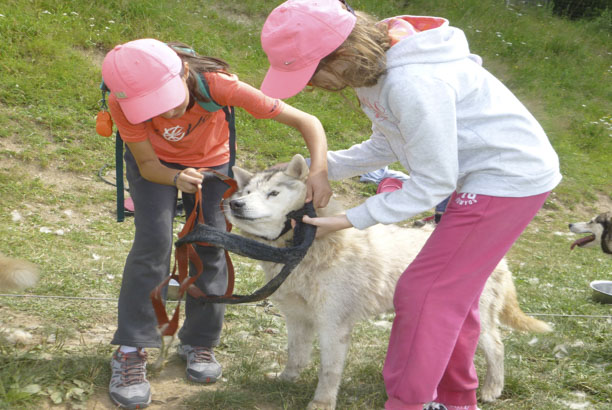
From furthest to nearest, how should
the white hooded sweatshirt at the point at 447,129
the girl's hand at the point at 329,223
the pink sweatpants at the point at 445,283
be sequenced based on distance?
the girl's hand at the point at 329,223
the pink sweatpants at the point at 445,283
the white hooded sweatshirt at the point at 447,129

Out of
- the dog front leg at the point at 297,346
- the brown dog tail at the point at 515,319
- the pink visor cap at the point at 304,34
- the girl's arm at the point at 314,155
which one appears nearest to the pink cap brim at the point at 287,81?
the pink visor cap at the point at 304,34

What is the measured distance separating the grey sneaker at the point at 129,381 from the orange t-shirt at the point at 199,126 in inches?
39.4

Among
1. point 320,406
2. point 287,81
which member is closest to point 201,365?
point 320,406

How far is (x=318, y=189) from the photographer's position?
9.14 feet

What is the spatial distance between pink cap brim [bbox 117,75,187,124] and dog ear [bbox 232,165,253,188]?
61 cm

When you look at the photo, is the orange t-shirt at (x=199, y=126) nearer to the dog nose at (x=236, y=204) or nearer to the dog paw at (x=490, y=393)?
the dog nose at (x=236, y=204)

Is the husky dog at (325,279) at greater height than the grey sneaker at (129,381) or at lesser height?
greater

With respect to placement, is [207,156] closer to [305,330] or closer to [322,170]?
[322,170]

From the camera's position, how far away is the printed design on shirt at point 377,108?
233 cm

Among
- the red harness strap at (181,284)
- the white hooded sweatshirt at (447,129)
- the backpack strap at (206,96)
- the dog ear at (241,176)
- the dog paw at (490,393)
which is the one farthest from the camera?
the dog paw at (490,393)

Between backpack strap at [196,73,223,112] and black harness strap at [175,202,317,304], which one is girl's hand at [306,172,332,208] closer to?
black harness strap at [175,202,317,304]

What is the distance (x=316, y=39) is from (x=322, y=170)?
2.65 ft

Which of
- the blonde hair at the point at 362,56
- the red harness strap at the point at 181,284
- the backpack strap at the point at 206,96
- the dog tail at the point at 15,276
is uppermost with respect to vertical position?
the blonde hair at the point at 362,56

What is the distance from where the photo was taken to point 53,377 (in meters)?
2.81
